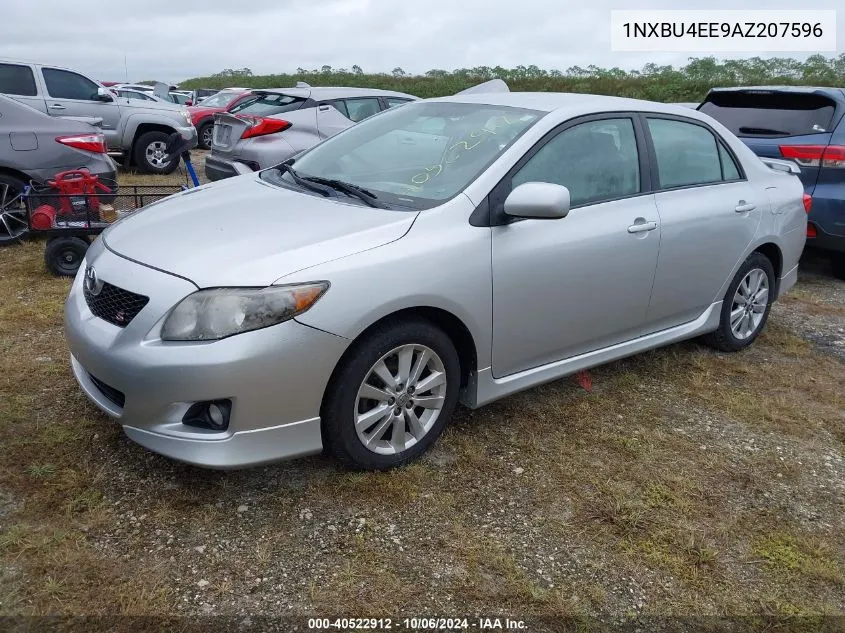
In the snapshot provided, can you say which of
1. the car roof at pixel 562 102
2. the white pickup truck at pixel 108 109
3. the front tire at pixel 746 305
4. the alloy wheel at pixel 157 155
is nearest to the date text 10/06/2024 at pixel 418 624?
the car roof at pixel 562 102

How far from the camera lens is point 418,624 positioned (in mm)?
2285

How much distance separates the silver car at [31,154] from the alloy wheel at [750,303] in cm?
526

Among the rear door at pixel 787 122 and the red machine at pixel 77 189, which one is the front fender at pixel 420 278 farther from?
the rear door at pixel 787 122

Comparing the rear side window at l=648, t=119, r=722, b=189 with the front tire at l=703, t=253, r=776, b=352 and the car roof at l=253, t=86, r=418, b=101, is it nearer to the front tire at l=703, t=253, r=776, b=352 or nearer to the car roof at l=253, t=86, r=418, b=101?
the front tire at l=703, t=253, r=776, b=352

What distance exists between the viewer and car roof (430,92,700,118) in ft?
11.7

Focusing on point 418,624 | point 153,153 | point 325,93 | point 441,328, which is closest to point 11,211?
point 325,93

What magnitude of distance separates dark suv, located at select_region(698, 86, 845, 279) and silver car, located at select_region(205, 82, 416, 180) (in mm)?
4092

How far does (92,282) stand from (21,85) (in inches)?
337

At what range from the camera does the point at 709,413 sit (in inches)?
150

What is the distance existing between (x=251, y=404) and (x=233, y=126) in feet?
19.5

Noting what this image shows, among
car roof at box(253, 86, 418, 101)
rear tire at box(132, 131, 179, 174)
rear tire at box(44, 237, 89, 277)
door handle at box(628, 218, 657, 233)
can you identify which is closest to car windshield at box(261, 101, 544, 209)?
door handle at box(628, 218, 657, 233)

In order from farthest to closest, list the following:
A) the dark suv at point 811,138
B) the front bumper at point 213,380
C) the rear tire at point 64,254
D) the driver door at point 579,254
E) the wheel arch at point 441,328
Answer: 1. the dark suv at point 811,138
2. the rear tire at point 64,254
3. the driver door at point 579,254
4. the wheel arch at point 441,328
5. the front bumper at point 213,380

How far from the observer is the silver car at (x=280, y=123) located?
7.52 m

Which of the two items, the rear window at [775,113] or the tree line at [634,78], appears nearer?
the rear window at [775,113]
